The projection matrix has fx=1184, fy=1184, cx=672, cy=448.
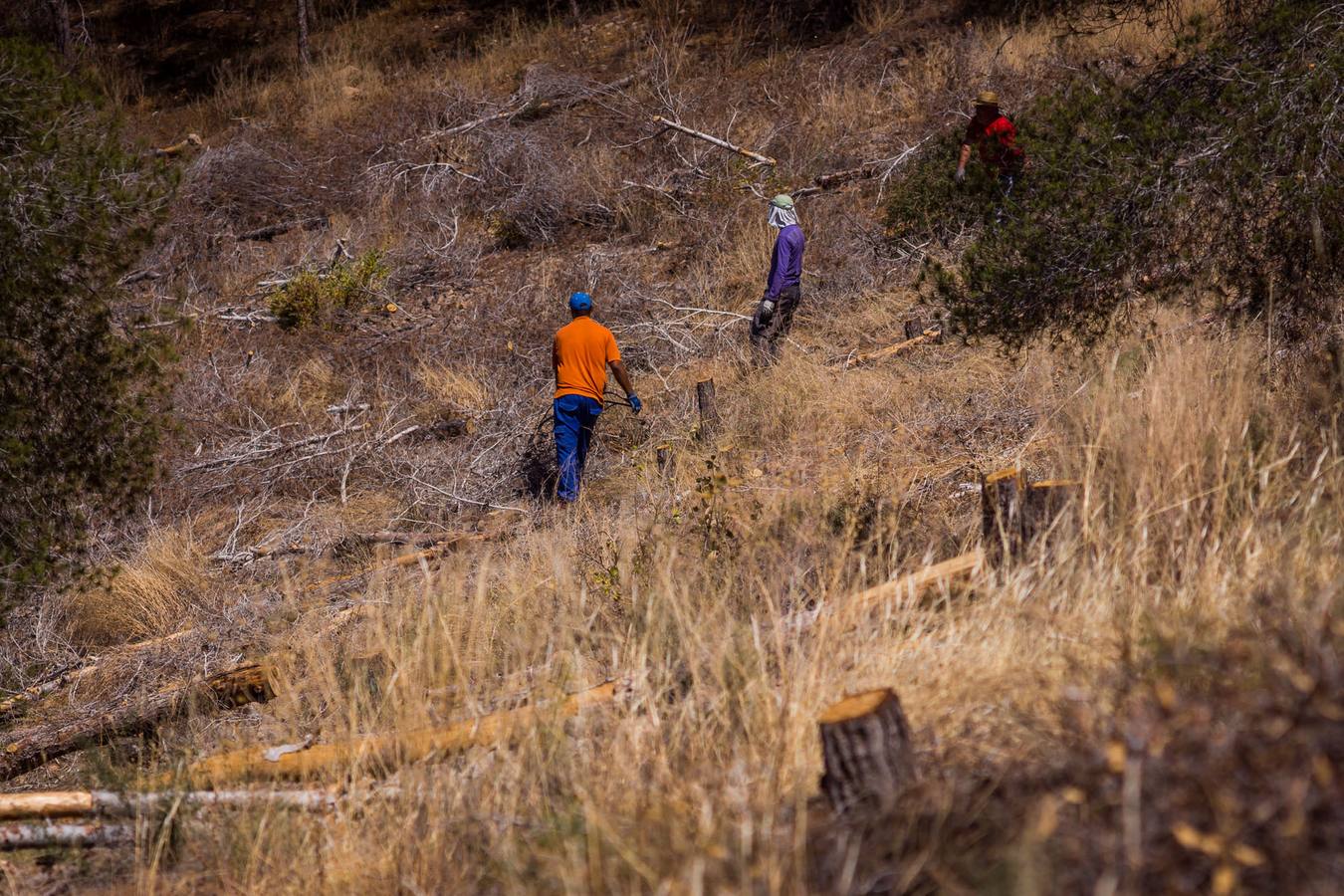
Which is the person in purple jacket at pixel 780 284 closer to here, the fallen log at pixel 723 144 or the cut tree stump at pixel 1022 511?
the fallen log at pixel 723 144

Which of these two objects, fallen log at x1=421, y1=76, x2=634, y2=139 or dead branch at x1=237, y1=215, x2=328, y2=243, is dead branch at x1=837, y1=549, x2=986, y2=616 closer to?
fallen log at x1=421, y1=76, x2=634, y2=139

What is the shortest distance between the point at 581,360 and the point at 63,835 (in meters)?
5.79

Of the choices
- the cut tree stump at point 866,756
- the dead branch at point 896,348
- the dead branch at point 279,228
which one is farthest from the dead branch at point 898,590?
the dead branch at point 279,228

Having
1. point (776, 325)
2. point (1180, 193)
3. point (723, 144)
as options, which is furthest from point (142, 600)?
point (723, 144)

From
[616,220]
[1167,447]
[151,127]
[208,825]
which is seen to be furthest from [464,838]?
[151,127]

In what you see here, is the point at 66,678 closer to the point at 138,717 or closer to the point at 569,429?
the point at 138,717

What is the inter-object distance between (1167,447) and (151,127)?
21.1 m

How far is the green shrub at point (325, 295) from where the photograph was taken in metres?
13.7

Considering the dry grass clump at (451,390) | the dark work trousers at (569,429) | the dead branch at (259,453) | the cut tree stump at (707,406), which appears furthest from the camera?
the dry grass clump at (451,390)

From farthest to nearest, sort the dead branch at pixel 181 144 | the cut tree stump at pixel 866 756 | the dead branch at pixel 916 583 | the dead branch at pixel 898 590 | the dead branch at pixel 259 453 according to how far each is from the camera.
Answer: the dead branch at pixel 181 144 → the dead branch at pixel 259 453 → the dead branch at pixel 916 583 → the dead branch at pixel 898 590 → the cut tree stump at pixel 866 756

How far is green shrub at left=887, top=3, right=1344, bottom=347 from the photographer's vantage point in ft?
17.0

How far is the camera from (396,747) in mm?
3748

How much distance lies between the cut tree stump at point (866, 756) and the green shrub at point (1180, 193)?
3.38 m

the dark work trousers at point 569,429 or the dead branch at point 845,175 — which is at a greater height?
the dead branch at point 845,175
